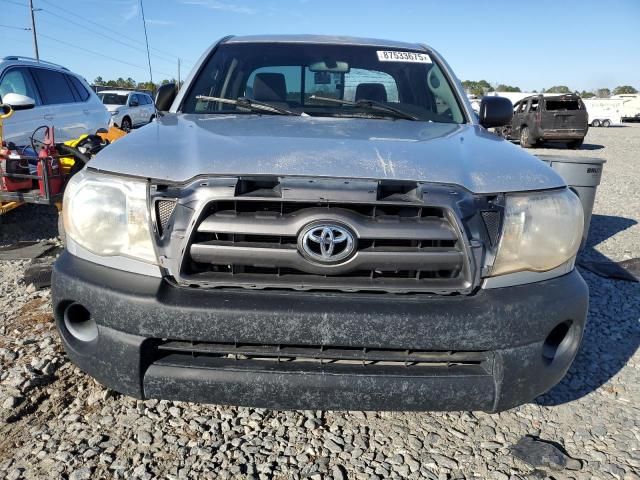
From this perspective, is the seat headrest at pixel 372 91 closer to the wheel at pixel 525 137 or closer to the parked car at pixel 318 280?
the parked car at pixel 318 280

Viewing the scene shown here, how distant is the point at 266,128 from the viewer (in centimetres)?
239

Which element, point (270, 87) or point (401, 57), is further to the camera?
point (401, 57)

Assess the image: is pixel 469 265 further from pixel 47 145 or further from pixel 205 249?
pixel 47 145

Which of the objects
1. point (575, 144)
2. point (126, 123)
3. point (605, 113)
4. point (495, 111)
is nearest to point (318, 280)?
point (495, 111)

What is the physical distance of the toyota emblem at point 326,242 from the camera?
1781 mm

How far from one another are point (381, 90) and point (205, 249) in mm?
1949

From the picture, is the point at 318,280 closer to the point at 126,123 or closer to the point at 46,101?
the point at 46,101

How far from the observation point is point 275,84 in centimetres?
323

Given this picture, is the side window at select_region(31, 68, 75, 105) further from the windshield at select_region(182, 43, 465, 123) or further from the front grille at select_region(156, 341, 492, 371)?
the front grille at select_region(156, 341, 492, 371)

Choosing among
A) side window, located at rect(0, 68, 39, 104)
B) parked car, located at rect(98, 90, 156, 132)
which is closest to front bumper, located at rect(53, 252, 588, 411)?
side window, located at rect(0, 68, 39, 104)

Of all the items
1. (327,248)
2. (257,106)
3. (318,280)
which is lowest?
(318,280)

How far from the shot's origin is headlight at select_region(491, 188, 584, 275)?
1914 millimetres

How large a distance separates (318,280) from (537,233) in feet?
2.86

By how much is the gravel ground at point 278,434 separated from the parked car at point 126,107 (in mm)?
16790
